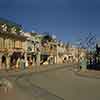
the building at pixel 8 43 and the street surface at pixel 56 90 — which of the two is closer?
the street surface at pixel 56 90

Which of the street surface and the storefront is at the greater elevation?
the storefront

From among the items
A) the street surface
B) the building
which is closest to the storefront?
the building

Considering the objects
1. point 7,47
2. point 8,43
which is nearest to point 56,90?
point 8,43

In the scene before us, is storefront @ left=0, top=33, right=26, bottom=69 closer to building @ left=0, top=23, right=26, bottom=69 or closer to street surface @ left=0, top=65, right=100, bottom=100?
building @ left=0, top=23, right=26, bottom=69

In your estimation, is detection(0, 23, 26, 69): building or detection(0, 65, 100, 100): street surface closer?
detection(0, 65, 100, 100): street surface

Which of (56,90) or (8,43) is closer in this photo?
(56,90)

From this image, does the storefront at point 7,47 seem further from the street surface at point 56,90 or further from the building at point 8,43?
the street surface at point 56,90

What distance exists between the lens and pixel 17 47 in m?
70.4

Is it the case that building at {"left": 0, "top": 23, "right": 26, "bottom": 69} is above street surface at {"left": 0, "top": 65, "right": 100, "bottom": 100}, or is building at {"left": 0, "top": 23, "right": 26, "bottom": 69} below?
above

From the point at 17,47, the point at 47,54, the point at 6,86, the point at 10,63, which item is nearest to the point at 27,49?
the point at 17,47

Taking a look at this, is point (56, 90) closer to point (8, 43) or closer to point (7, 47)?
point (8, 43)

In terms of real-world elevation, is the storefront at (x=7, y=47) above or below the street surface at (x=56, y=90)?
above

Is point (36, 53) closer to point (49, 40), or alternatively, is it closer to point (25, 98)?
point (49, 40)

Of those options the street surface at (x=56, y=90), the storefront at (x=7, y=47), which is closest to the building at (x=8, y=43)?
the storefront at (x=7, y=47)
